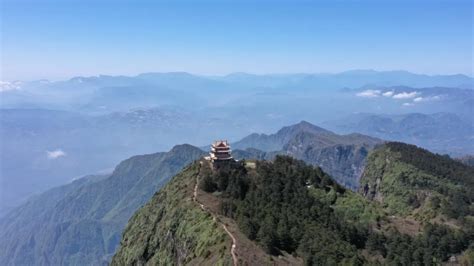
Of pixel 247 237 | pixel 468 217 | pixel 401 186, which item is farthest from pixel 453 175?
pixel 247 237

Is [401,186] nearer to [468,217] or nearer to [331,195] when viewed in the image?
[468,217]

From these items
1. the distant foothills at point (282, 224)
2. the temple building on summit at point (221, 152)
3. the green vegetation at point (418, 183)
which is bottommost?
the green vegetation at point (418, 183)

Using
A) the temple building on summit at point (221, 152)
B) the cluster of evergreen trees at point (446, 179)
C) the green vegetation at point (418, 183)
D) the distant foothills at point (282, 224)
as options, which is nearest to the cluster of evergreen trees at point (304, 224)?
the distant foothills at point (282, 224)

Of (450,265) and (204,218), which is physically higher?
(204,218)

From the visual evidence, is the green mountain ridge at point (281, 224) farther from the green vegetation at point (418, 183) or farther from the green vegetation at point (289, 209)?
the green vegetation at point (418, 183)

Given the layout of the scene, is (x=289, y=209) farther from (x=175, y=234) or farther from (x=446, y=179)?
(x=446, y=179)

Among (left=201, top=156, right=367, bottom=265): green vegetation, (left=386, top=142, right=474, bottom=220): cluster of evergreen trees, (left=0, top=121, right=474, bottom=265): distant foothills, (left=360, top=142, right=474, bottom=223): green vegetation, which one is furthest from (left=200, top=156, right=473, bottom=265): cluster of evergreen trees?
(left=360, top=142, right=474, bottom=223): green vegetation

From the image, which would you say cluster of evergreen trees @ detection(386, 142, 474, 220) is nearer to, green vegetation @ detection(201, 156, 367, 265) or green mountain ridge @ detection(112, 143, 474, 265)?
green mountain ridge @ detection(112, 143, 474, 265)
